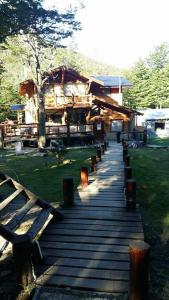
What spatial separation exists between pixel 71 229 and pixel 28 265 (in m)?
2.38

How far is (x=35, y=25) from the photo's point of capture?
21359 millimetres

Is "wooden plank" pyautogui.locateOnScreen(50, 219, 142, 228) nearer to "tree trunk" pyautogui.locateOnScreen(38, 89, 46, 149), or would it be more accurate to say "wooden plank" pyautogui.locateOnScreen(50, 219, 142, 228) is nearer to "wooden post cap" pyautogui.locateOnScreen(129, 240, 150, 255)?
"wooden post cap" pyautogui.locateOnScreen(129, 240, 150, 255)

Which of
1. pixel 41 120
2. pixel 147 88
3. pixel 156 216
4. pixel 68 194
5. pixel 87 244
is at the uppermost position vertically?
pixel 147 88

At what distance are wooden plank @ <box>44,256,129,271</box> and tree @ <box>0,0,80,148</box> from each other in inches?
519

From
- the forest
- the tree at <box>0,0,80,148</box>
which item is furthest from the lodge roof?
the tree at <box>0,0,80,148</box>

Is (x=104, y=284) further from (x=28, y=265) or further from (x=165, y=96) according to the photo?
(x=165, y=96)

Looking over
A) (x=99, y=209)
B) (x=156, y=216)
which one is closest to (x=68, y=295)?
(x=99, y=209)

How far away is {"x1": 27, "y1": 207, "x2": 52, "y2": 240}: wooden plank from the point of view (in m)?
6.30

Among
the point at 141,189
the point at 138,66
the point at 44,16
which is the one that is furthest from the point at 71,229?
the point at 138,66

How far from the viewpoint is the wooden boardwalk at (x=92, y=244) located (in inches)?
208

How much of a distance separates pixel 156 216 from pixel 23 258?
5803 mm

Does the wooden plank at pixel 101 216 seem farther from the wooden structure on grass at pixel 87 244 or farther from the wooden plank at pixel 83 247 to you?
the wooden plank at pixel 83 247

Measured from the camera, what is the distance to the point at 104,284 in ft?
16.9

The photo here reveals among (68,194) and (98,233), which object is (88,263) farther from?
(68,194)
